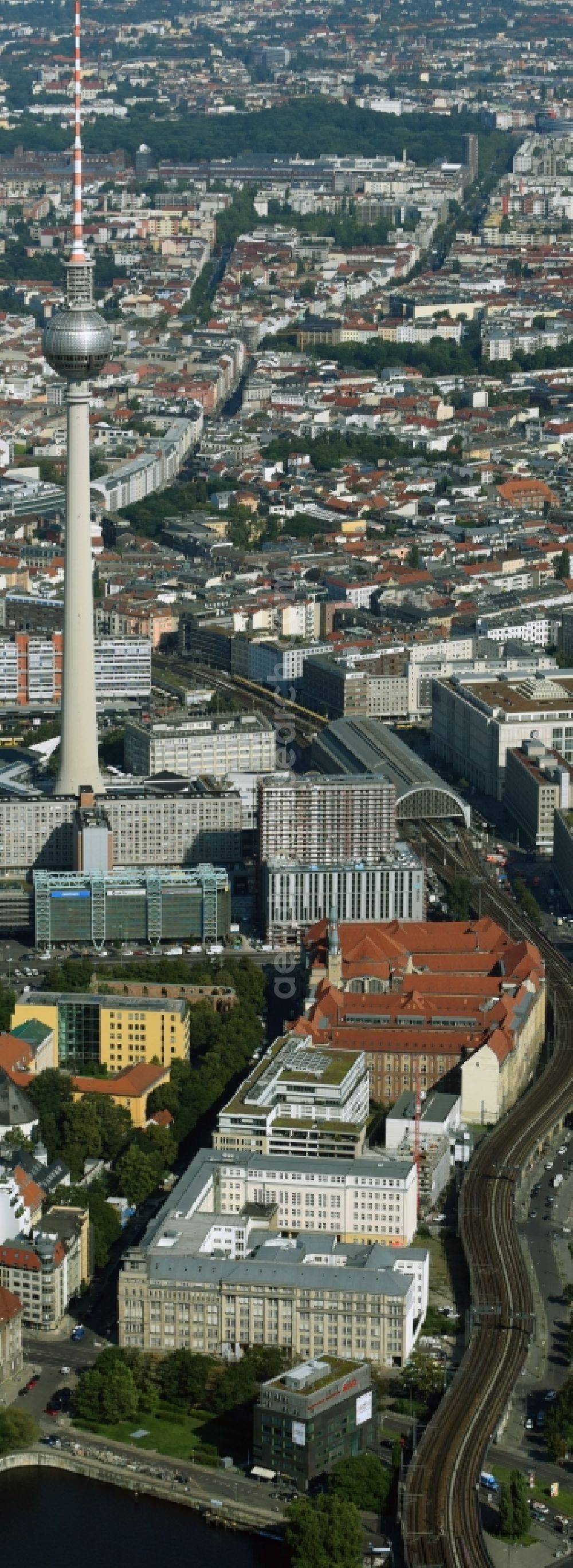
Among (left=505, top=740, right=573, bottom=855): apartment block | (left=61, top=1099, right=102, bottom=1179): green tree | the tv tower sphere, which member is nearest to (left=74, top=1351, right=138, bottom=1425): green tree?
(left=61, top=1099, right=102, bottom=1179): green tree

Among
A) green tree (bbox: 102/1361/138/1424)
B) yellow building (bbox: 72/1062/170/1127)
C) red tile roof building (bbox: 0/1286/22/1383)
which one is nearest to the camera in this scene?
green tree (bbox: 102/1361/138/1424)

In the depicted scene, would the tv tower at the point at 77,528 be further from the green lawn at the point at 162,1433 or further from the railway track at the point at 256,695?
the green lawn at the point at 162,1433

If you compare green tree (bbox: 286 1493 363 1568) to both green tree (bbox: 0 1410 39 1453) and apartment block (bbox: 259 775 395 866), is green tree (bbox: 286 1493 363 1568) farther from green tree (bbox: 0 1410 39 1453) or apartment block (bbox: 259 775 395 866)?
apartment block (bbox: 259 775 395 866)

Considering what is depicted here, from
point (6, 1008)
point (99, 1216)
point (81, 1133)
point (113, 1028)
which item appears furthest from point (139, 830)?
point (99, 1216)

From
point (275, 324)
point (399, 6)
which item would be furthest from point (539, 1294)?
point (399, 6)

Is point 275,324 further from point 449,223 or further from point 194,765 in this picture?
point 194,765

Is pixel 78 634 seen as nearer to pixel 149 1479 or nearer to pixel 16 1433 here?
pixel 16 1433
